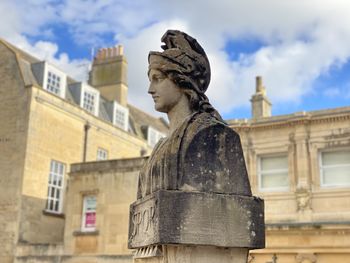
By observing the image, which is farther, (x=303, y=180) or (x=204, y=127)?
(x=303, y=180)

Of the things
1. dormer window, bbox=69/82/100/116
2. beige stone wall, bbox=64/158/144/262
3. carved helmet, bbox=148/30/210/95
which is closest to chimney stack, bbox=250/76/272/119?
beige stone wall, bbox=64/158/144/262

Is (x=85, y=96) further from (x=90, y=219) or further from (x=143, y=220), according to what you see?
(x=143, y=220)

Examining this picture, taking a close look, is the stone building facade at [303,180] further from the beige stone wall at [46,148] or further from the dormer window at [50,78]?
the dormer window at [50,78]

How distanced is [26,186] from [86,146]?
4.84 metres

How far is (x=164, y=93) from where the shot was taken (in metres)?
4.08

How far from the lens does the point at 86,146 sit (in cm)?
2633

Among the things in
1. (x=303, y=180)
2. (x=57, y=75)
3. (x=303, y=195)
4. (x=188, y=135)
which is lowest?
(x=188, y=135)

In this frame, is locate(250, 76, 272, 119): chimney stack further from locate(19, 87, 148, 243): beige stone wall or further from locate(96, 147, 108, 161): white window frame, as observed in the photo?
locate(96, 147, 108, 161): white window frame

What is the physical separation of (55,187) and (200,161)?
21.1 m

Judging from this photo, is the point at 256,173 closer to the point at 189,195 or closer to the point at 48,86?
the point at 48,86


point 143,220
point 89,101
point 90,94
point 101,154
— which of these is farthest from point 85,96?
point 143,220

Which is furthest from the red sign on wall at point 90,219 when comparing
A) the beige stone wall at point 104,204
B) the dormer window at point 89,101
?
the dormer window at point 89,101

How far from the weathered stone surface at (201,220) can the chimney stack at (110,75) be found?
27.9 meters

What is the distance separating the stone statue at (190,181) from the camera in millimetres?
3584
